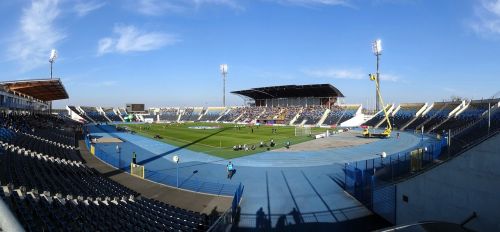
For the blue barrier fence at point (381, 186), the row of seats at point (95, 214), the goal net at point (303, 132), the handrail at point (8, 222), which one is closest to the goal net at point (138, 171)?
the row of seats at point (95, 214)

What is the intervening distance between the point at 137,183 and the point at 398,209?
1559 cm

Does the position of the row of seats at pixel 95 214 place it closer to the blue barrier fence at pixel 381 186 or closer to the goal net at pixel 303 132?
the blue barrier fence at pixel 381 186

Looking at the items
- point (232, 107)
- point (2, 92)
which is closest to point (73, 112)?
point (232, 107)

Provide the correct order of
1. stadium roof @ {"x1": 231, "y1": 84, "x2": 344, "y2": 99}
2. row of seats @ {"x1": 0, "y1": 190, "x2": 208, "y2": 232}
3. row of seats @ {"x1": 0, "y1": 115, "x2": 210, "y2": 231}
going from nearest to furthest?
row of seats @ {"x1": 0, "y1": 190, "x2": 208, "y2": 232} < row of seats @ {"x1": 0, "y1": 115, "x2": 210, "y2": 231} < stadium roof @ {"x1": 231, "y1": 84, "x2": 344, "y2": 99}

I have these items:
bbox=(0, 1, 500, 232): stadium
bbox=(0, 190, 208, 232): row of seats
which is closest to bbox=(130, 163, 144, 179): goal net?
bbox=(0, 1, 500, 232): stadium

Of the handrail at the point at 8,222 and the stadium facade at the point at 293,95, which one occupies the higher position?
the stadium facade at the point at 293,95

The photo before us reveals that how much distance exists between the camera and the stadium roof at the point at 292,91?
89.6 metres

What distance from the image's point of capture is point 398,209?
46.2 ft

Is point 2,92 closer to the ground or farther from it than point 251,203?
farther from it

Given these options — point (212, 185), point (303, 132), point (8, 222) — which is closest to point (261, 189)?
point (212, 185)

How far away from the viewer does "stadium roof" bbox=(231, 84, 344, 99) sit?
89562 millimetres

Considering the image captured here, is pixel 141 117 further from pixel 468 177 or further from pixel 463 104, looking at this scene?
pixel 468 177

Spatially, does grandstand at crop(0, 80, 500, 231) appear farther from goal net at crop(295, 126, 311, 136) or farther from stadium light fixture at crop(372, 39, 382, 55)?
stadium light fixture at crop(372, 39, 382, 55)

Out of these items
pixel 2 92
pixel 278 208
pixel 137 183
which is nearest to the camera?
pixel 278 208
